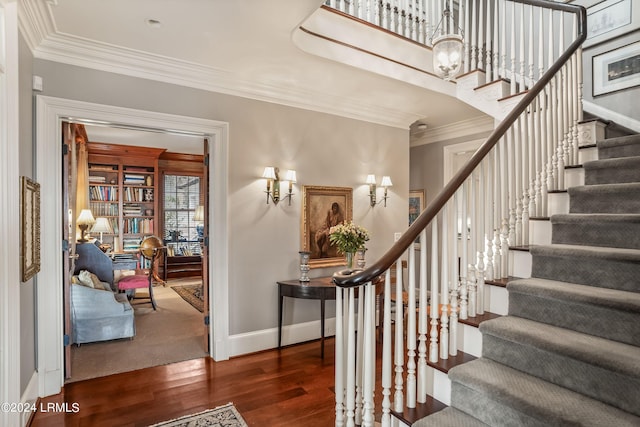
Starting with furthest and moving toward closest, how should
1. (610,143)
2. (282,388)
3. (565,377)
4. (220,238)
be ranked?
(220,238)
(282,388)
(610,143)
(565,377)

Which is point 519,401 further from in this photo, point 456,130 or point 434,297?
point 456,130

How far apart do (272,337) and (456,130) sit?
385 cm

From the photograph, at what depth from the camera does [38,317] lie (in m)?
2.82

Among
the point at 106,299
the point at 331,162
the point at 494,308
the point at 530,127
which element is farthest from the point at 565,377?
the point at 106,299

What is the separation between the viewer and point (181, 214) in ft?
26.9

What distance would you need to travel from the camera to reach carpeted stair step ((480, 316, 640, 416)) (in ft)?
5.05

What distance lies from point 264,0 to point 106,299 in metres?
3.37

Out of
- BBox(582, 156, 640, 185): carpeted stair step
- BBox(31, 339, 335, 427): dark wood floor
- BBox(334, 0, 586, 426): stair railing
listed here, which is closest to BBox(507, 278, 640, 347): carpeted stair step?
BBox(334, 0, 586, 426): stair railing

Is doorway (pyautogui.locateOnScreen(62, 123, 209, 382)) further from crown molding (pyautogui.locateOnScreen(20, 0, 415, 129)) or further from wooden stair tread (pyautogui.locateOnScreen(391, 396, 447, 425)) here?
wooden stair tread (pyautogui.locateOnScreen(391, 396, 447, 425))

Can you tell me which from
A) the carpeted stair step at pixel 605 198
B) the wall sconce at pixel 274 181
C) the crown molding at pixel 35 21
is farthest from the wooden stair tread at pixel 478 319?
the crown molding at pixel 35 21

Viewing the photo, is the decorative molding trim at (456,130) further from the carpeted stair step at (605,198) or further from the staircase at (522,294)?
the carpeted stair step at (605,198)

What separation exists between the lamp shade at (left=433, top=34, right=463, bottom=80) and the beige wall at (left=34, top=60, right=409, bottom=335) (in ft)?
5.94

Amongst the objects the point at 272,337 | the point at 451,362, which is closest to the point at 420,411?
the point at 451,362

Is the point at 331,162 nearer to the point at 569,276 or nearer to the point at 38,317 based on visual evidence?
the point at 569,276
